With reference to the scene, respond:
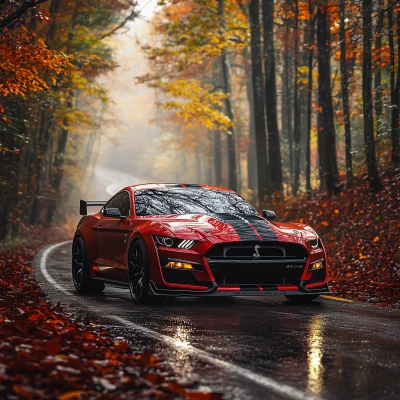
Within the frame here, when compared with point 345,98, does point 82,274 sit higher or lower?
lower

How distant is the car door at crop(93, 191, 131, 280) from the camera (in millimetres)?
11125

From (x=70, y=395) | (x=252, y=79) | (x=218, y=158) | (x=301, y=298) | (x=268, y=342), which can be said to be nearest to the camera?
(x=70, y=395)

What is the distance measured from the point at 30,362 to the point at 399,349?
3300 millimetres

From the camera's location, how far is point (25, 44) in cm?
1449

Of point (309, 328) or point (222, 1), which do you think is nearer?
point (309, 328)

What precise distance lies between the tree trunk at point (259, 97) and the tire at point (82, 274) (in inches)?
565

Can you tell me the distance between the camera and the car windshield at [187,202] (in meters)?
11.2

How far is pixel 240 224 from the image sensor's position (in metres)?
10.2

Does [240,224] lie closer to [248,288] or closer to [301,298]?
[248,288]

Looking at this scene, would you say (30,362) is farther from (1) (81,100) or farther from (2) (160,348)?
(1) (81,100)

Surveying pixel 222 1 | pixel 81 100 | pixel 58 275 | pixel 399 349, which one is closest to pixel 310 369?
pixel 399 349

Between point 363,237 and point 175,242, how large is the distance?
28.4 feet

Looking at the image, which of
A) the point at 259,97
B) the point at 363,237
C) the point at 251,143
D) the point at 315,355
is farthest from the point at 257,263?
the point at 251,143

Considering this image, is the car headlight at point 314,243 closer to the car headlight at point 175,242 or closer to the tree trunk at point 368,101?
the car headlight at point 175,242
